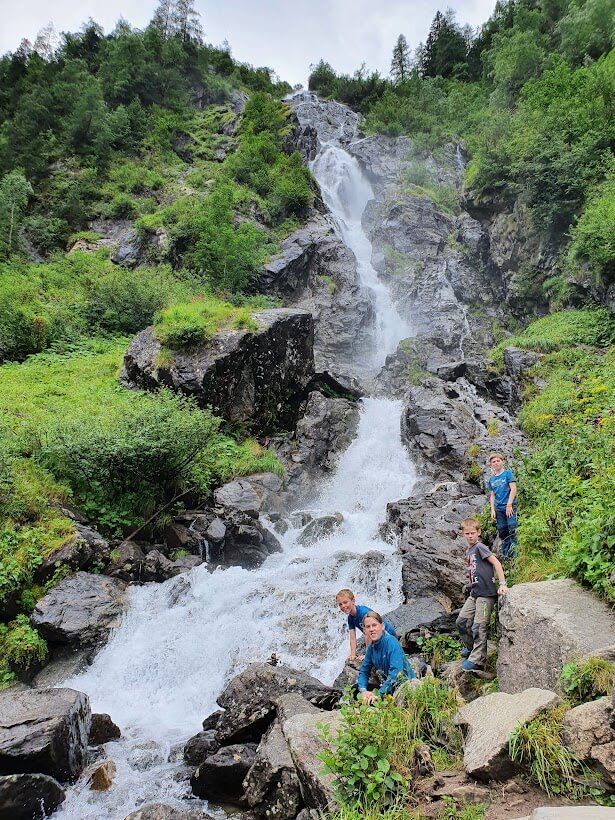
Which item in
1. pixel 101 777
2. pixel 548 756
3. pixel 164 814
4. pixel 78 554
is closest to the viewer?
pixel 548 756

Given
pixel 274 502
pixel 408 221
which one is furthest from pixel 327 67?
pixel 274 502

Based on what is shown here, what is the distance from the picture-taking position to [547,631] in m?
4.74

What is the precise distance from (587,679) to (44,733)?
21.4 feet

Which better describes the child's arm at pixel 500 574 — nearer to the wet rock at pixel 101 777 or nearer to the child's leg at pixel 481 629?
the child's leg at pixel 481 629

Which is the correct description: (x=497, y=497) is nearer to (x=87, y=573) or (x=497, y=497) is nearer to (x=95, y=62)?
(x=87, y=573)

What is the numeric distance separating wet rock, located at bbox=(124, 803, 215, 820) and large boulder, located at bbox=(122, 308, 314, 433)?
11668mm

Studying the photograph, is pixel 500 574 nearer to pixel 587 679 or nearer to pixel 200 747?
pixel 587 679

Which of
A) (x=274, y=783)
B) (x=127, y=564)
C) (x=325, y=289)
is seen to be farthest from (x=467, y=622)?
(x=325, y=289)

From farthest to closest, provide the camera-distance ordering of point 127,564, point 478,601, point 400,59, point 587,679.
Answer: point 400,59 < point 127,564 < point 478,601 < point 587,679

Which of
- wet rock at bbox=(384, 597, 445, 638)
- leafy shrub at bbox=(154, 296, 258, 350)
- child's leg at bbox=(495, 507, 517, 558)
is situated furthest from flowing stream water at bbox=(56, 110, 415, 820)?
leafy shrub at bbox=(154, 296, 258, 350)

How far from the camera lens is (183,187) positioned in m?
31.7

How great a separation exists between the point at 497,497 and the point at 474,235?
2690 cm

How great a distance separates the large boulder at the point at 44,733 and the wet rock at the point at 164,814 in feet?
5.25

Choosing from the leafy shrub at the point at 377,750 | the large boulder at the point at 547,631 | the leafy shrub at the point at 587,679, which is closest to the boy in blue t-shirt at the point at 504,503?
the large boulder at the point at 547,631
